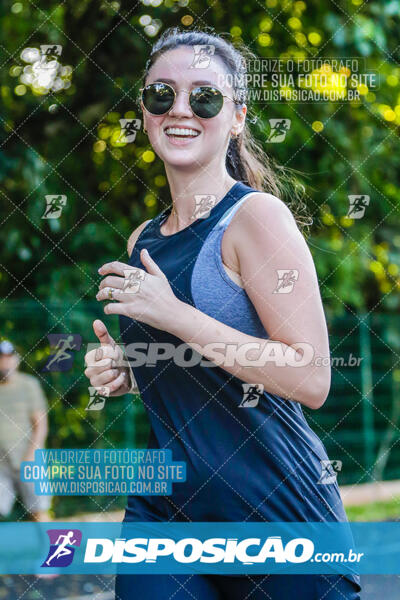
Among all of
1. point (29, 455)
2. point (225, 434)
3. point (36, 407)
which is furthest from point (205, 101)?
point (36, 407)

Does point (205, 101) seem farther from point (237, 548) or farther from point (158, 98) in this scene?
point (237, 548)

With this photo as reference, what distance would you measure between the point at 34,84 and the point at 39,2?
611 mm

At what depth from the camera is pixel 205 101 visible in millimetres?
2012

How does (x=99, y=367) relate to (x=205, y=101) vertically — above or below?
below

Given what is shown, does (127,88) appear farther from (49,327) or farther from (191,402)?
(191,402)

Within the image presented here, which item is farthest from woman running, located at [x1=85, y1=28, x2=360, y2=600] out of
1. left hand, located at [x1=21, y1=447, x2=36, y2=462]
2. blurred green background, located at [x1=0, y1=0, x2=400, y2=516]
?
left hand, located at [x1=21, y1=447, x2=36, y2=462]

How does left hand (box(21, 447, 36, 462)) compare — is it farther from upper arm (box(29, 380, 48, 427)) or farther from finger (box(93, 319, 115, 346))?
finger (box(93, 319, 115, 346))

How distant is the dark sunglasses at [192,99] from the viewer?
200cm

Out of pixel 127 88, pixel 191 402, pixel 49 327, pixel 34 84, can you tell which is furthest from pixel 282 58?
pixel 191 402

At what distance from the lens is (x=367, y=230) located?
6145 millimetres

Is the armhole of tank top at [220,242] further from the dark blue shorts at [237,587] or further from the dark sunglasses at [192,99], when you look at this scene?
the dark blue shorts at [237,587]

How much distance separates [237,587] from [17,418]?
12.6 feet

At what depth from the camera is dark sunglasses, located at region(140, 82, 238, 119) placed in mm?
2000

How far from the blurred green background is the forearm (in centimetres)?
284
